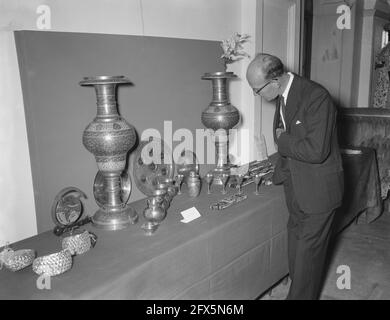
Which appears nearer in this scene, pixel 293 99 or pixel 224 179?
pixel 293 99

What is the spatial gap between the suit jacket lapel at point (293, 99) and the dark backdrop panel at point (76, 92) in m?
0.95

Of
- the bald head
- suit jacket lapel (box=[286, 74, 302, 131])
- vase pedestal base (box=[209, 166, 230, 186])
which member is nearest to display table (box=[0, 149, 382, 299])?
vase pedestal base (box=[209, 166, 230, 186])

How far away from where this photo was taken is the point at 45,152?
1996 millimetres

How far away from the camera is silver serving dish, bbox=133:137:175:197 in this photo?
251 cm

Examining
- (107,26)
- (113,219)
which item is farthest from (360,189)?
(107,26)

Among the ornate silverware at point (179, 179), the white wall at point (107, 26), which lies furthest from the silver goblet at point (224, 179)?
the white wall at point (107, 26)

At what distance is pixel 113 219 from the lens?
197 centimetres

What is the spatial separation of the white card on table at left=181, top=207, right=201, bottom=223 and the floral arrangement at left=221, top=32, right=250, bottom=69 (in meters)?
1.40

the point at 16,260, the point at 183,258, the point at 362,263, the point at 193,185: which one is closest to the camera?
the point at 16,260

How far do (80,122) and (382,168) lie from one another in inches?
130

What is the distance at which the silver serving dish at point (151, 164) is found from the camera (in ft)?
8.22

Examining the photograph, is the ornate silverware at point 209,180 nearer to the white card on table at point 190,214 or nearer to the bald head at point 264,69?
the white card on table at point 190,214

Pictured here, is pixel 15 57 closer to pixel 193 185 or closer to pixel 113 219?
pixel 113 219

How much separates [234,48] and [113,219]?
169 centimetres
